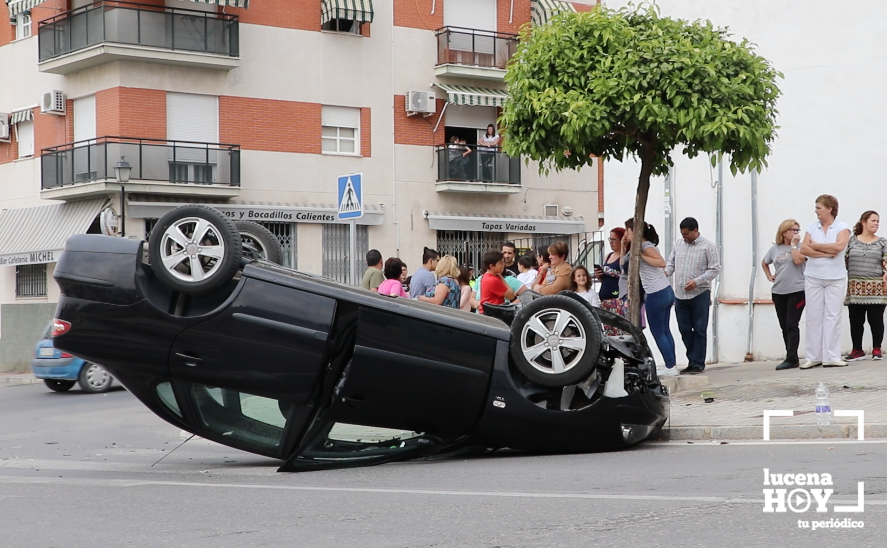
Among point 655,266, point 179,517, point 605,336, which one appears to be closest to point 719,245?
point 655,266

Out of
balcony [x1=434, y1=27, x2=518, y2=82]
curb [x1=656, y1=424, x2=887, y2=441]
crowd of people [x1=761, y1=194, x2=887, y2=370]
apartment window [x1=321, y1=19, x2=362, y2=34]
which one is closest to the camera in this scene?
curb [x1=656, y1=424, x2=887, y2=441]

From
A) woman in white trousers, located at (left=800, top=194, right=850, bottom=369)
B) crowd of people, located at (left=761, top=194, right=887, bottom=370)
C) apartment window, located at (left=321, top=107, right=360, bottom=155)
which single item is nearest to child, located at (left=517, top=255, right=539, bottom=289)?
crowd of people, located at (left=761, top=194, right=887, bottom=370)

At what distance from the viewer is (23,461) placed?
10594mm

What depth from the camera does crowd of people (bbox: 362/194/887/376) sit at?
12.9 meters

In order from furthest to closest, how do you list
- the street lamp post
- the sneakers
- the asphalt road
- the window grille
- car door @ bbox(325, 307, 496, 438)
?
the window grille
the street lamp post
the sneakers
car door @ bbox(325, 307, 496, 438)
the asphalt road

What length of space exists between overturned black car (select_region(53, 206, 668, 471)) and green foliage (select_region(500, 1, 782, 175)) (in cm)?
404

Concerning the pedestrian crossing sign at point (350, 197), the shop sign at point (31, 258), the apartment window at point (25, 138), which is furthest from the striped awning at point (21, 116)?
the pedestrian crossing sign at point (350, 197)

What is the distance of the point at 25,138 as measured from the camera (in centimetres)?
3195

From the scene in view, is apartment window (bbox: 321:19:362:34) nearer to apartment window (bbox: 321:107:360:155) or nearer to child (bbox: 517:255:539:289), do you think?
apartment window (bbox: 321:107:360:155)

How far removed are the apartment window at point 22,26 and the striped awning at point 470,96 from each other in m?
11.5

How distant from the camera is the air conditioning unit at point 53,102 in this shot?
2991cm

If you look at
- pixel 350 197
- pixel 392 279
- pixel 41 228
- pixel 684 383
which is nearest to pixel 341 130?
pixel 41 228

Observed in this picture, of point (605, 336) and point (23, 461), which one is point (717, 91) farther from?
point (23, 461)

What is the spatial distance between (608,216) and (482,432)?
33.9 feet
